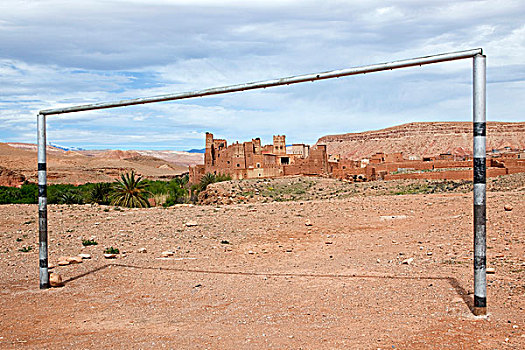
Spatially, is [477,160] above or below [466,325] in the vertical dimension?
above

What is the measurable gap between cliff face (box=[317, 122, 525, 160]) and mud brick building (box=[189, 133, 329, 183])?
7139 cm

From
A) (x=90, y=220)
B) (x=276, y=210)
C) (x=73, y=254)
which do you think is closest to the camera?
(x=73, y=254)

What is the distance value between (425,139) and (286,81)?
5071 inches

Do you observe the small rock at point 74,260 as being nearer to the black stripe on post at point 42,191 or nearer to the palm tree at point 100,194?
the black stripe on post at point 42,191

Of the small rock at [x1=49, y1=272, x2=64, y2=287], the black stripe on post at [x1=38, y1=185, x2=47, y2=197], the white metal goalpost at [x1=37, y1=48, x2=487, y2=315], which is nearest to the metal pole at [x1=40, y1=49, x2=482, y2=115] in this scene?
the white metal goalpost at [x1=37, y1=48, x2=487, y2=315]

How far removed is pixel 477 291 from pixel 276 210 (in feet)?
41.8

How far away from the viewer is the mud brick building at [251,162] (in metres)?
38.8

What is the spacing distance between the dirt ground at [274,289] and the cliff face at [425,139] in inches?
4102

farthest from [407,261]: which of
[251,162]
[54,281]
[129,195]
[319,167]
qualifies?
[251,162]

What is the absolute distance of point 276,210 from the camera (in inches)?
690

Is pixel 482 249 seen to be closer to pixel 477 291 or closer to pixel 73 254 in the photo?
pixel 477 291

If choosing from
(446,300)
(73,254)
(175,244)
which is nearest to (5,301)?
(73,254)

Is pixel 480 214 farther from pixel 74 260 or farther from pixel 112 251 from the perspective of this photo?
pixel 112 251

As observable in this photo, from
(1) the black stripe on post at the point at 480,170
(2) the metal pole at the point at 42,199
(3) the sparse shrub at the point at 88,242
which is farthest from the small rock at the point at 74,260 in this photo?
(1) the black stripe on post at the point at 480,170
